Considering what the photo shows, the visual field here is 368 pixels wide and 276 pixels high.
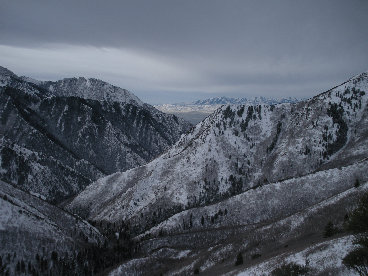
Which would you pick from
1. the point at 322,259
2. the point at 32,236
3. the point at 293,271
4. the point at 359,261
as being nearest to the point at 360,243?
the point at 359,261

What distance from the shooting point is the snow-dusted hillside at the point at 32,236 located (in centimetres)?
13221

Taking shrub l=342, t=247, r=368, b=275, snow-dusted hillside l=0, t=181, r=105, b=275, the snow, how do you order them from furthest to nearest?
snow-dusted hillside l=0, t=181, r=105, b=275 → the snow → shrub l=342, t=247, r=368, b=275

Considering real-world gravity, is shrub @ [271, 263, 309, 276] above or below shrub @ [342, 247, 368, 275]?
below

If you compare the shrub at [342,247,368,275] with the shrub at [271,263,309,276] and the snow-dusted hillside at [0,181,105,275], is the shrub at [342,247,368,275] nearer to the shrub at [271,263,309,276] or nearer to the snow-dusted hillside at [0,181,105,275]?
the shrub at [271,263,309,276]

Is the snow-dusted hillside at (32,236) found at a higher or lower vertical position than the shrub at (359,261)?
lower

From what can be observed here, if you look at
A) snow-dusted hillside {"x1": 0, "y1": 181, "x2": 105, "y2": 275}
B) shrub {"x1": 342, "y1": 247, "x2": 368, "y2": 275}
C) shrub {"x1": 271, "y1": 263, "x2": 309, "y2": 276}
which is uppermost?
shrub {"x1": 342, "y1": 247, "x2": 368, "y2": 275}

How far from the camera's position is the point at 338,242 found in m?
55.1

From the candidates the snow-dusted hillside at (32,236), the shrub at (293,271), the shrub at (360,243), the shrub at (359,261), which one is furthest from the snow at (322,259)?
the snow-dusted hillside at (32,236)

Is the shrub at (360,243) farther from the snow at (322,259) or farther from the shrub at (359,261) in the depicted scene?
the snow at (322,259)

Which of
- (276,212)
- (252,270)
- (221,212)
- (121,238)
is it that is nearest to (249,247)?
(252,270)

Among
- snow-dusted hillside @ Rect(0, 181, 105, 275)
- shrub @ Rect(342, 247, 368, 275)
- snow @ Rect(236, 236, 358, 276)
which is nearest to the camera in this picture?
shrub @ Rect(342, 247, 368, 275)

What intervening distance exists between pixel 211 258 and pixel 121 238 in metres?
93.3

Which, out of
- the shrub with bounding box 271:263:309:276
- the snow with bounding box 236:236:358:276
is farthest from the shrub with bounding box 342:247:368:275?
the shrub with bounding box 271:263:309:276

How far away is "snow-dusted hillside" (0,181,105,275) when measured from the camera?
132212 mm
